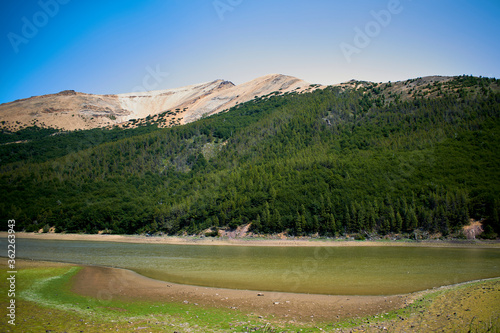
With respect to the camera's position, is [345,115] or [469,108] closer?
[469,108]

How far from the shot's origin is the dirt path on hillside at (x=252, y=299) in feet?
52.7

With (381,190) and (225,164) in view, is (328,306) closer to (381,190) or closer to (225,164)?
(381,190)

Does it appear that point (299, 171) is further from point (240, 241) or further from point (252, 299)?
point (252, 299)

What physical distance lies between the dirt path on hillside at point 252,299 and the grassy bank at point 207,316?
88 cm

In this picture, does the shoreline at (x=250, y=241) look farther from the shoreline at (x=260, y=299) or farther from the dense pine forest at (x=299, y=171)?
the shoreline at (x=260, y=299)

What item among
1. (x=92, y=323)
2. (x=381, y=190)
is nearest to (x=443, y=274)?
(x=92, y=323)

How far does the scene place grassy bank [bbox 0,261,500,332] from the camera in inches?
505

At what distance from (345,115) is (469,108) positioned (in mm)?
44751

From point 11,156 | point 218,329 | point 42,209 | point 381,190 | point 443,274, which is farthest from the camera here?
point 11,156

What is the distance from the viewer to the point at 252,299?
18.9m

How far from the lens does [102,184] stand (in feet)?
361

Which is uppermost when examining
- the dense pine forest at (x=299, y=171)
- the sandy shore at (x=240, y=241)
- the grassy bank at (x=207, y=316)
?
the dense pine forest at (x=299, y=171)

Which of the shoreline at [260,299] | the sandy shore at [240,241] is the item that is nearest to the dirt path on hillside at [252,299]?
the shoreline at [260,299]

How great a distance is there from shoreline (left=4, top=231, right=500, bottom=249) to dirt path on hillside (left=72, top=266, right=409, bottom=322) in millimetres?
43955
